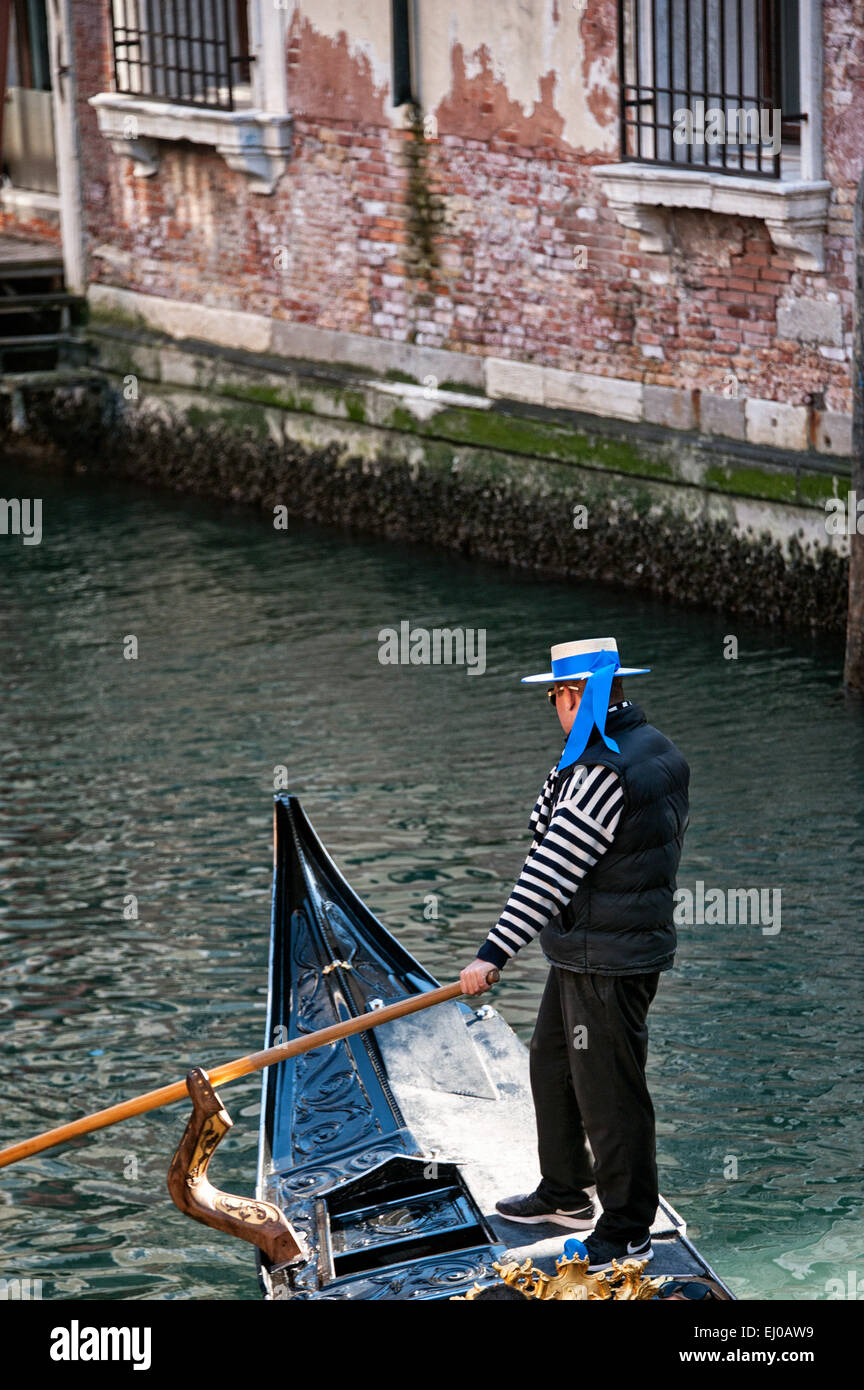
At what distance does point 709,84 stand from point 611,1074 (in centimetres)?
579

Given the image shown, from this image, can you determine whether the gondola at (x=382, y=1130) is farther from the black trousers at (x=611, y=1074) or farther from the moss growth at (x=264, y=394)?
the moss growth at (x=264, y=394)

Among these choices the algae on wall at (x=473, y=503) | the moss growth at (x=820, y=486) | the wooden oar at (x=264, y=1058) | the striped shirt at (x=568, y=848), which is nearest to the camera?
the striped shirt at (x=568, y=848)

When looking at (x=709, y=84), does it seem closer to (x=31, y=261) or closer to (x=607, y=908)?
(x=31, y=261)

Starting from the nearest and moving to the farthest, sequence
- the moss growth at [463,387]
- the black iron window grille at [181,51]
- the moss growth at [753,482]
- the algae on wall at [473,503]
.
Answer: the moss growth at [753,482] → the algae on wall at [473,503] → the moss growth at [463,387] → the black iron window grille at [181,51]

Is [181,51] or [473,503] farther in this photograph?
[181,51]

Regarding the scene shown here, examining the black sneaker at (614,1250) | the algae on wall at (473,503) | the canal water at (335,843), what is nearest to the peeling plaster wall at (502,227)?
the algae on wall at (473,503)

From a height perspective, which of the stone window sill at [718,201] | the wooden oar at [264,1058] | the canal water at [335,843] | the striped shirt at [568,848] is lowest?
the canal water at [335,843]

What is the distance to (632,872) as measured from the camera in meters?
3.61

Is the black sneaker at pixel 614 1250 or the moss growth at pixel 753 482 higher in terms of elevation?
the moss growth at pixel 753 482

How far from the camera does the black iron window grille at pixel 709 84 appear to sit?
323 inches

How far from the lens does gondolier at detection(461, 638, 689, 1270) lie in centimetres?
359

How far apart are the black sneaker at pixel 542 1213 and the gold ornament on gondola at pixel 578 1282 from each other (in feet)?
0.75

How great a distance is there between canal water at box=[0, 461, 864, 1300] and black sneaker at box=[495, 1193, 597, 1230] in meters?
0.38

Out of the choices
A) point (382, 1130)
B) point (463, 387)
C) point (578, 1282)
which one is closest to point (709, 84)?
point (463, 387)
